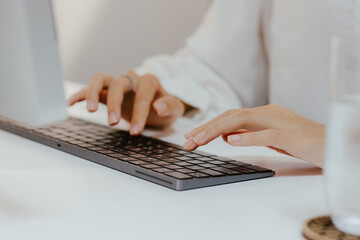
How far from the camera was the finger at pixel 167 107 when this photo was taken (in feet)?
2.79

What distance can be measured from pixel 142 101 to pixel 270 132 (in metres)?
0.31

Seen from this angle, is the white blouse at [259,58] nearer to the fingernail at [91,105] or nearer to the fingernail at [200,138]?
the fingernail at [91,105]

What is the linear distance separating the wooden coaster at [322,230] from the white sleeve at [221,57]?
78 cm

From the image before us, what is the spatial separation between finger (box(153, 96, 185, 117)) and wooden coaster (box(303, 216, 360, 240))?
449 mm

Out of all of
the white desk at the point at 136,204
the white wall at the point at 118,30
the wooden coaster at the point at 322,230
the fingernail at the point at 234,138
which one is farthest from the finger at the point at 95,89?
the white wall at the point at 118,30

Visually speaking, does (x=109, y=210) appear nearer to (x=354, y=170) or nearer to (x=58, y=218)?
(x=58, y=218)

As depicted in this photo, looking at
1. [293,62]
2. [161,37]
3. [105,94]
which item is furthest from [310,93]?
[161,37]

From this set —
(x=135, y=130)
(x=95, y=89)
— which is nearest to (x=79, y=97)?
(x=95, y=89)

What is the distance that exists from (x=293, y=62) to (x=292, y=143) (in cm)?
58

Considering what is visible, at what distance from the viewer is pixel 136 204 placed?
496 millimetres

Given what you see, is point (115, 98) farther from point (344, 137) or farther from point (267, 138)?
point (344, 137)

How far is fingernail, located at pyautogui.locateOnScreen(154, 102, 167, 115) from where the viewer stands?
847 millimetres

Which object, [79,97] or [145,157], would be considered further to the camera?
[79,97]

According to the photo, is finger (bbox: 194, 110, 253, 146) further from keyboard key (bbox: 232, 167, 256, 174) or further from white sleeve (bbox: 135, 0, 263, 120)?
white sleeve (bbox: 135, 0, 263, 120)
